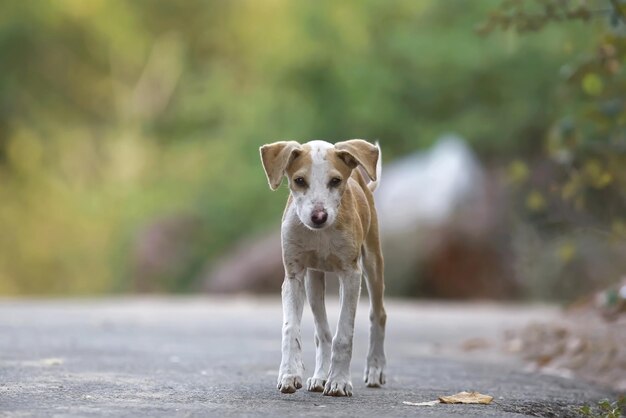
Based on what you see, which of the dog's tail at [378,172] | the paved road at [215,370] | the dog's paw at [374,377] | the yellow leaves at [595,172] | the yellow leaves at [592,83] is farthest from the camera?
the yellow leaves at [595,172]

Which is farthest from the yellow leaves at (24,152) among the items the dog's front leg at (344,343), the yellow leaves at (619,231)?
the dog's front leg at (344,343)

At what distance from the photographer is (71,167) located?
34812 mm

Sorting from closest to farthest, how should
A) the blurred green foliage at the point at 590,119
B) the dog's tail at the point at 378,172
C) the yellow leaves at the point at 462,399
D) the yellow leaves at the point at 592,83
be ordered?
the yellow leaves at the point at 462,399
the dog's tail at the point at 378,172
the blurred green foliage at the point at 590,119
the yellow leaves at the point at 592,83

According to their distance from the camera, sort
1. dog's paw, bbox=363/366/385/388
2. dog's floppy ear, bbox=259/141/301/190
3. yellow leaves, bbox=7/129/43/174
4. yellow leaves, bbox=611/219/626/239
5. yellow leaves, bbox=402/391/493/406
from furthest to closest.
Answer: yellow leaves, bbox=7/129/43/174 < yellow leaves, bbox=611/219/626/239 < dog's paw, bbox=363/366/385/388 < dog's floppy ear, bbox=259/141/301/190 < yellow leaves, bbox=402/391/493/406

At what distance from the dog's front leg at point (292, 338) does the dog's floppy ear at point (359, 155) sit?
0.63m

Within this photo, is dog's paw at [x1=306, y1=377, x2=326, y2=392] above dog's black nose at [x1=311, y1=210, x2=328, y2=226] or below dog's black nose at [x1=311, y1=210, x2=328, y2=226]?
below

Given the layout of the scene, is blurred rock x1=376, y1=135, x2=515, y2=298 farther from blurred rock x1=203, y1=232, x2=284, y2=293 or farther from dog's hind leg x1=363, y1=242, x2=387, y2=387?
dog's hind leg x1=363, y1=242, x2=387, y2=387

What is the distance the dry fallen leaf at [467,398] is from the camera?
5.91 m

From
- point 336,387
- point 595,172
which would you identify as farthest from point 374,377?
point 595,172

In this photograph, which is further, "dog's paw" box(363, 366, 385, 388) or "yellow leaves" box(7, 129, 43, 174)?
"yellow leaves" box(7, 129, 43, 174)

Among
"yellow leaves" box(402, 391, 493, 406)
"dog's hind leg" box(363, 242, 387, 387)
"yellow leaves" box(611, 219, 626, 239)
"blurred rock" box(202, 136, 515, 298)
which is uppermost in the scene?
"blurred rock" box(202, 136, 515, 298)

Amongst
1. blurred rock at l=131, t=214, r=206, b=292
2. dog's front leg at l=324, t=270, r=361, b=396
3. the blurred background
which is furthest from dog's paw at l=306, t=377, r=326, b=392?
blurred rock at l=131, t=214, r=206, b=292

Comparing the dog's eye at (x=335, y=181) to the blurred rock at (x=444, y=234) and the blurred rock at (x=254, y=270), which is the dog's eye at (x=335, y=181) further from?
the blurred rock at (x=254, y=270)

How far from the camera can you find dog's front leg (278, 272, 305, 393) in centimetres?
596
